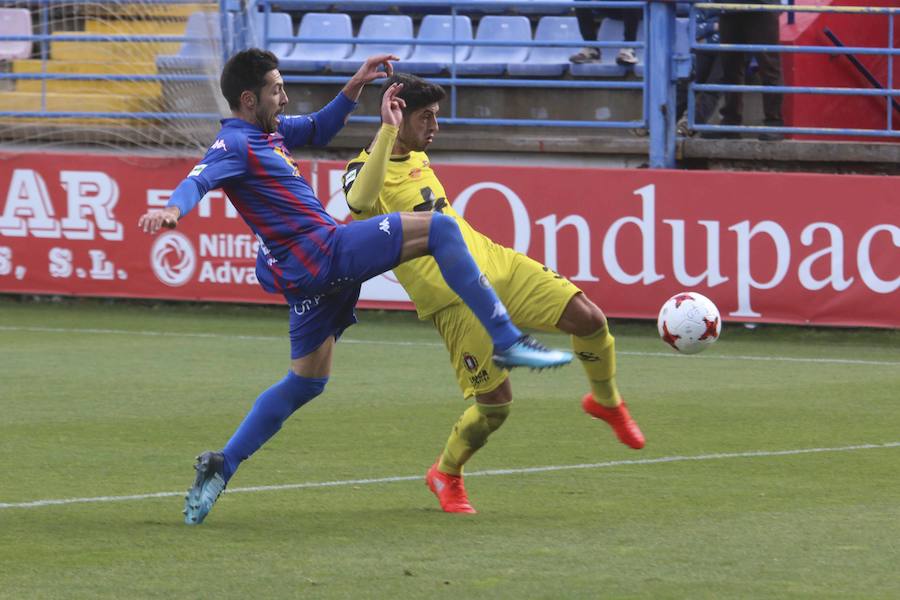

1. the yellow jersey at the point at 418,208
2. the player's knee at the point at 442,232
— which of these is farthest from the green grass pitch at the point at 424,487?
the player's knee at the point at 442,232

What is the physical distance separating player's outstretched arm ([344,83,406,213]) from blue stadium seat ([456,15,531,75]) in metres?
9.46

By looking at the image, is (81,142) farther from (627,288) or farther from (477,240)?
(477,240)

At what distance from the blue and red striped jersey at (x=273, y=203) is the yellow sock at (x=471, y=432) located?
90 centimetres

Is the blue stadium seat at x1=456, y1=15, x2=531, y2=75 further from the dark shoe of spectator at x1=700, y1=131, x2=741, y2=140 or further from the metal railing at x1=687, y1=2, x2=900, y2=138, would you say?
the metal railing at x1=687, y1=2, x2=900, y2=138

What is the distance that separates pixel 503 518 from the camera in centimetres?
650

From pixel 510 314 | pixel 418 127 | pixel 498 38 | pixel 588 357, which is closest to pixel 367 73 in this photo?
pixel 418 127

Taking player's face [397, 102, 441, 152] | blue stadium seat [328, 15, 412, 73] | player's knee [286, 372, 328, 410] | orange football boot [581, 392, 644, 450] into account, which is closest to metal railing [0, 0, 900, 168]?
blue stadium seat [328, 15, 412, 73]

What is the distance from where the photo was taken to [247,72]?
645 cm

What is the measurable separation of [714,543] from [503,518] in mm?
963

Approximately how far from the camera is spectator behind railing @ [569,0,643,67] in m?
15.0

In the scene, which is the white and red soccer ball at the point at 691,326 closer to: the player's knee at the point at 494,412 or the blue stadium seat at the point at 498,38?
the player's knee at the point at 494,412

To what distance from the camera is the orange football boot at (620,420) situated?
7090 millimetres

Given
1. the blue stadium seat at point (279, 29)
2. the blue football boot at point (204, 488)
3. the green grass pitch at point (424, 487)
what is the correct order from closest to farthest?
the green grass pitch at point (424, 487) < the blue football boot at point (204, 488) < the blue stadium seat at point (279, 29)

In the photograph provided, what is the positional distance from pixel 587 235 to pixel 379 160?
24.2 feet
